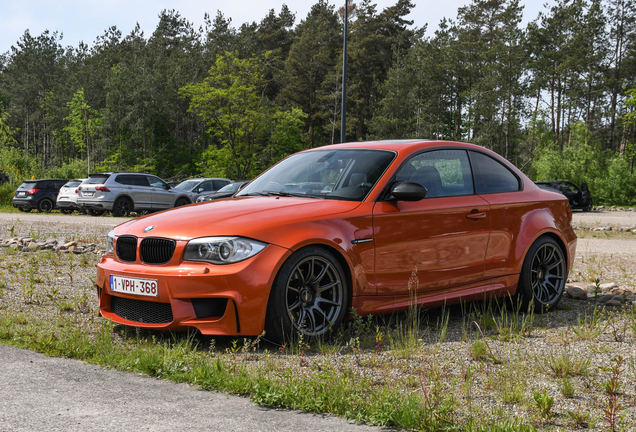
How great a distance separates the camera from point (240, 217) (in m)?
4.82

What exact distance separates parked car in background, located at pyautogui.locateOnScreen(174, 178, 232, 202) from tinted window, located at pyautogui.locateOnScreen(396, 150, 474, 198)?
22976 mm

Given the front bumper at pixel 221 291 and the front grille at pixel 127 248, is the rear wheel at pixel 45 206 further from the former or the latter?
the front bumper at pixel 221 291

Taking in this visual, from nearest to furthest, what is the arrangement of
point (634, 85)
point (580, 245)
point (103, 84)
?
point (580, 245), point (634, 85), point (103, 84)

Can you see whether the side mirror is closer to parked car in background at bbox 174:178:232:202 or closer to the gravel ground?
the gravel ground

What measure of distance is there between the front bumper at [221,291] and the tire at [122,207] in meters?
21.0

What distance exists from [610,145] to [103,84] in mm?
61719

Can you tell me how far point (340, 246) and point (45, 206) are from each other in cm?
2647

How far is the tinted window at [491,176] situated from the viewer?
244 inches

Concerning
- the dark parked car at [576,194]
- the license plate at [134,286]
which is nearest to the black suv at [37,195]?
the dark parked car at [576,194]

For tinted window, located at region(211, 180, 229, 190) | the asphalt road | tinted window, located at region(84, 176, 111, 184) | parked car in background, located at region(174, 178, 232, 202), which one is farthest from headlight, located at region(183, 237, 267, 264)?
tinted window, located at region(211, 180, 229, 190)

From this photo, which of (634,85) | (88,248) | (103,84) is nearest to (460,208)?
(88,248)

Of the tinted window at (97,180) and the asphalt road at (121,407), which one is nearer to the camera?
the asphalt road at (121,407)

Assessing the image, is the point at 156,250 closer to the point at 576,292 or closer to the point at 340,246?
the point at 340,246

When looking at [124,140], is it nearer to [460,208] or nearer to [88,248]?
[88,248]
